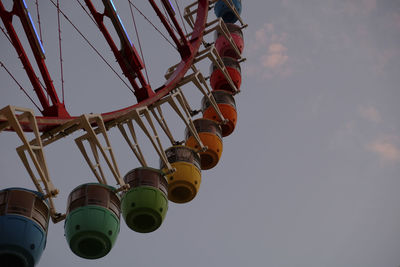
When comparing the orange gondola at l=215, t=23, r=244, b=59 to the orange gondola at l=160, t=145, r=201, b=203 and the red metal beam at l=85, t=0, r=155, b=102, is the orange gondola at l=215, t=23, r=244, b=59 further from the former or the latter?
the orange gondola at l=160, t=145, r=201, b=203

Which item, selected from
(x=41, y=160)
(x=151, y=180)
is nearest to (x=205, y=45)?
(x=151, y=180)

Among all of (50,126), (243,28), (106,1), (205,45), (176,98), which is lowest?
(50,126)

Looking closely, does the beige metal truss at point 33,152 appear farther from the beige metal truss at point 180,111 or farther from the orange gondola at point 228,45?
the orange gondola at point 228,45

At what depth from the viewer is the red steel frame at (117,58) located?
13680 millimetres

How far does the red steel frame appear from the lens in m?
13.7

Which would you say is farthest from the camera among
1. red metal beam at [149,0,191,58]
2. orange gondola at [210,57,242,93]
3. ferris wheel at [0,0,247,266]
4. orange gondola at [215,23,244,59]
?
orange gondola at [215,23,244,59]

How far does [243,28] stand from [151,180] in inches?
537

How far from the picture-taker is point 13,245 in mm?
10000

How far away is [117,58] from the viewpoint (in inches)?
651

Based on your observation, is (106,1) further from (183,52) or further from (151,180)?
(151,180)

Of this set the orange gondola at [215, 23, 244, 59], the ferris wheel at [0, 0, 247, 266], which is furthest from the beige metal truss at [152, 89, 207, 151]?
the orange gondola at [215, 23, 244, 59]

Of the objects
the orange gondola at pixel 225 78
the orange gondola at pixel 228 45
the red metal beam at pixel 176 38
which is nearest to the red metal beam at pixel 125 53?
the red metal beam at pixel 176 38

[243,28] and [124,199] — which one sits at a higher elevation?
[243,28]

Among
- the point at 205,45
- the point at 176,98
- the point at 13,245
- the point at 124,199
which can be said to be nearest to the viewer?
the point at 13,245
